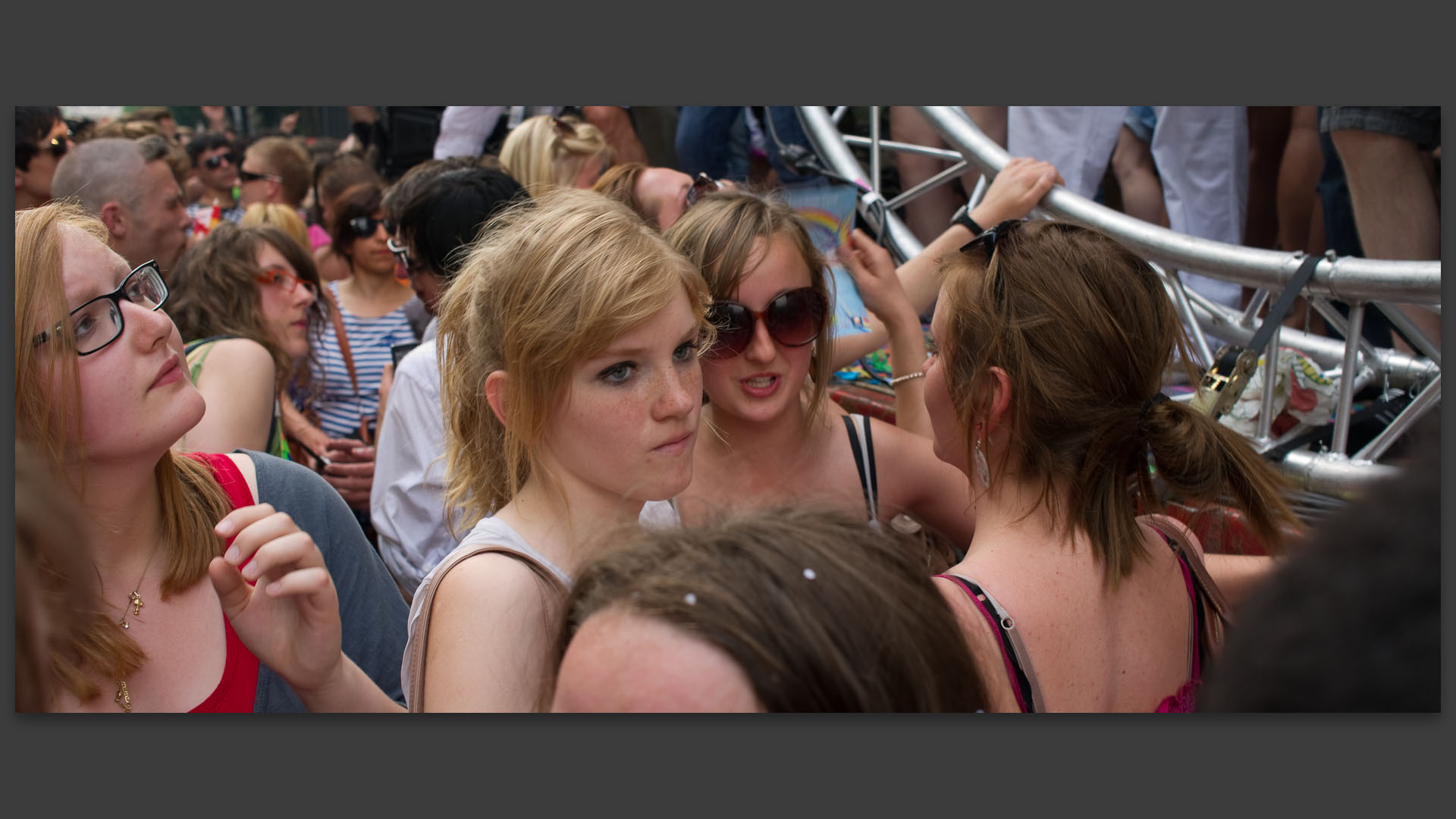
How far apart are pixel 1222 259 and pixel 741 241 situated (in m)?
0.92

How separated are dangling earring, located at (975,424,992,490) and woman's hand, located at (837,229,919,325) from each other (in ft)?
2.41

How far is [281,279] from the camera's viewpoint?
9.64ft

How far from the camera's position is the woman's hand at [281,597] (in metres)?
1.26

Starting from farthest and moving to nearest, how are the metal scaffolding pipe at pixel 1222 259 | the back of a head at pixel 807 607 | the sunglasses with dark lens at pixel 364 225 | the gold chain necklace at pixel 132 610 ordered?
the sunglasses with dark lens at pixel 364 225 < the metal scaffolding pipe at pixel 1222 259 < the gold chain necklace at pixel 132 610 < the back of a head at pixel 807 607

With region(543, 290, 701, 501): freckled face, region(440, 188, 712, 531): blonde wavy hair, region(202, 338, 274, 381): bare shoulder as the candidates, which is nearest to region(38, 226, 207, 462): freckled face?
region(440, 188, 712, 531): blonde wavy hair

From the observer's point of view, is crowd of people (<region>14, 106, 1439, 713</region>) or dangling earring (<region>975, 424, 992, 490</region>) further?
dangling earring (<region>975, 424, 992, 490</region>)

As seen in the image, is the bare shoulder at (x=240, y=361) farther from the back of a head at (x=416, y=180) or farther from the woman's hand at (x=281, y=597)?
the woman's hand at (x=281, y=597)

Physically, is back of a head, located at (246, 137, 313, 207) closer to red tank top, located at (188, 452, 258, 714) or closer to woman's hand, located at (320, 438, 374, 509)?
woman's hand, located at (320, 438, 374, 509)

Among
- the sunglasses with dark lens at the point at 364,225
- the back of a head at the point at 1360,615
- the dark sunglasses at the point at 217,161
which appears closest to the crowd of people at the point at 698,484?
the back of a head at the point at 1360,615

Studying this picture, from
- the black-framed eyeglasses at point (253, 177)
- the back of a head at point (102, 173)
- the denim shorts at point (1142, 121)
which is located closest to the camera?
the denim shorts at point (1142, 121)

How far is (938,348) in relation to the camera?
159 centimetres

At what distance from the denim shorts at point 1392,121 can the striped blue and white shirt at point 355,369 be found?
241 cm

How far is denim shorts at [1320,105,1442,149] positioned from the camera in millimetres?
1818

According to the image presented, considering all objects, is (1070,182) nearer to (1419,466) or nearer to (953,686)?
(953,686)
